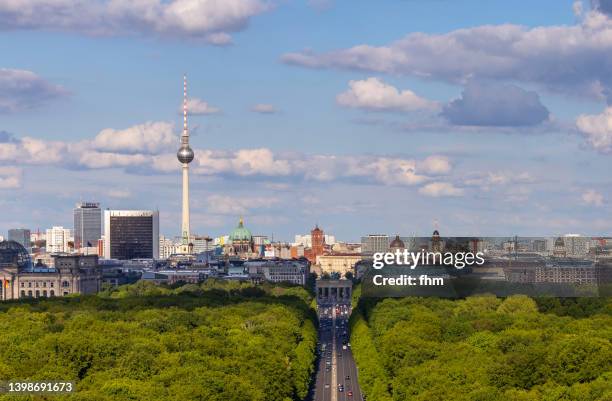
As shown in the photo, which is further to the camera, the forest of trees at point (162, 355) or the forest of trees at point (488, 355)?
the forest of trees at point (488, 355)

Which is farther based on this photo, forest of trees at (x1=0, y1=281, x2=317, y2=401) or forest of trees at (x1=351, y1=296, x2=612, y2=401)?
forest of trees at (x1=351, y1=296, x2=612, y2=401)

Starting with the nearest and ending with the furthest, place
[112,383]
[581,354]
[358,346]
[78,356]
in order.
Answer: [112,383]
[581,354]
[78,356]
[358,346]

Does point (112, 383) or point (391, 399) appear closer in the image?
point (112, 383)

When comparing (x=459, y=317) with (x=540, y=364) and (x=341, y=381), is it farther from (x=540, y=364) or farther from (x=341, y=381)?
(x=540, y=364)

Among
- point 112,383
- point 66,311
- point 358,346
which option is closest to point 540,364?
point 112,383
